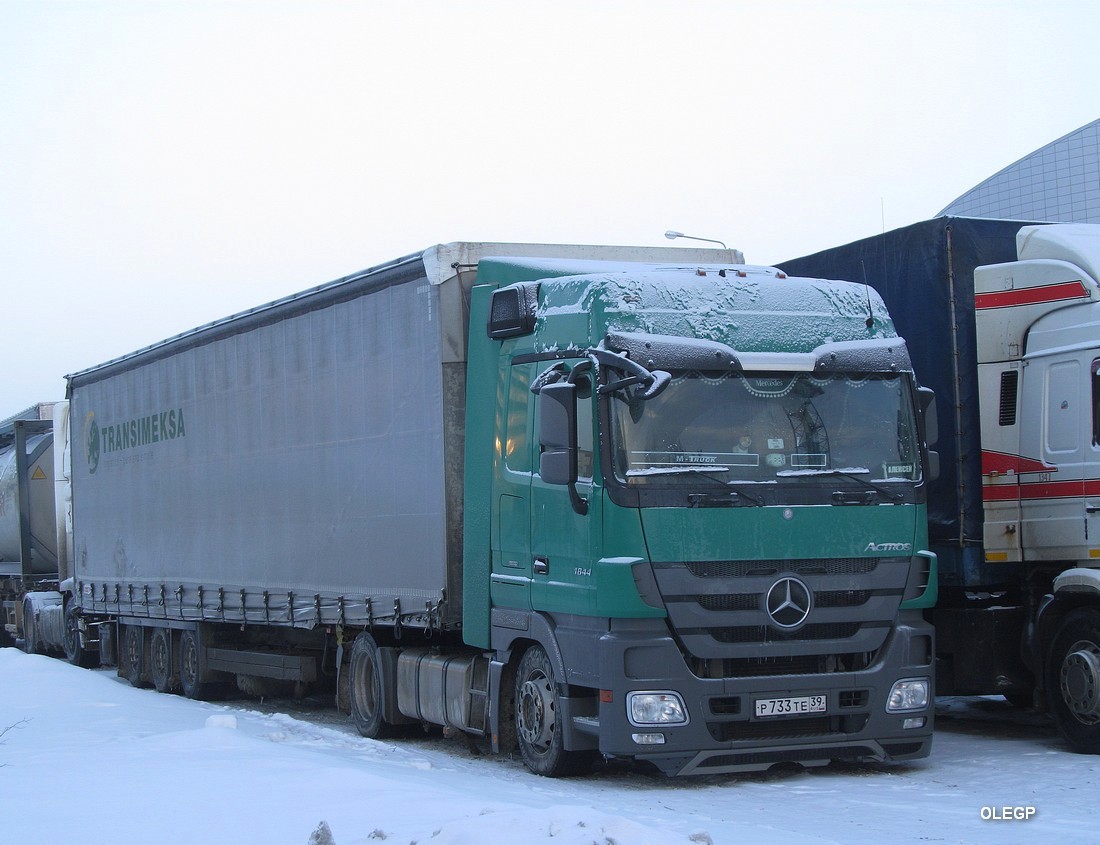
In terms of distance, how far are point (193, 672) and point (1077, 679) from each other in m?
11.4

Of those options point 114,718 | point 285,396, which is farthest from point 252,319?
point 114,718

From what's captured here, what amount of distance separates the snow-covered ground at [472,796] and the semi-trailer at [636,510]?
355mm

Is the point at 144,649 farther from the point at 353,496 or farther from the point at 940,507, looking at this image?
the point at 940,507

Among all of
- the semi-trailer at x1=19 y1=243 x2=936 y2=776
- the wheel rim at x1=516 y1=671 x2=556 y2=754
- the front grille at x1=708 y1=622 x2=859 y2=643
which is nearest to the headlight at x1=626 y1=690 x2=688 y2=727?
the semi-trailer at x1=19 y1=243 x2=936 y2=776

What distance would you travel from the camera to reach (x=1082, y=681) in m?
10.0

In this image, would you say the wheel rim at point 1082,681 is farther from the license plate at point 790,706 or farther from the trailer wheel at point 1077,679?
the license plate at point 790,706

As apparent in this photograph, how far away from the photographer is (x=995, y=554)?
1091 centimetres

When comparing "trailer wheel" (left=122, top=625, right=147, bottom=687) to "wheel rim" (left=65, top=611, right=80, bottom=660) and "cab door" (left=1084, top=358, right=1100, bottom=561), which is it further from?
"cab door" (left=1084, top=358, right=1100, bottom=561)

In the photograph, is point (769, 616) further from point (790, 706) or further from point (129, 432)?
point (129, 432)

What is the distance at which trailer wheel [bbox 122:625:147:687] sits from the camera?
1972cm

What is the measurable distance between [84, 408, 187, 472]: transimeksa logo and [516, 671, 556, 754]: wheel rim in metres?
8.75

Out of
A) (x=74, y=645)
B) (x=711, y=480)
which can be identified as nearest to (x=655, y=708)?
(x=711, y=480)

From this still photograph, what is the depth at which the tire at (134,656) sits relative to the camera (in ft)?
64.7

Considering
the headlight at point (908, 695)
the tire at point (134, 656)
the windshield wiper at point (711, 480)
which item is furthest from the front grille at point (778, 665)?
the tire at point (134, 656)
